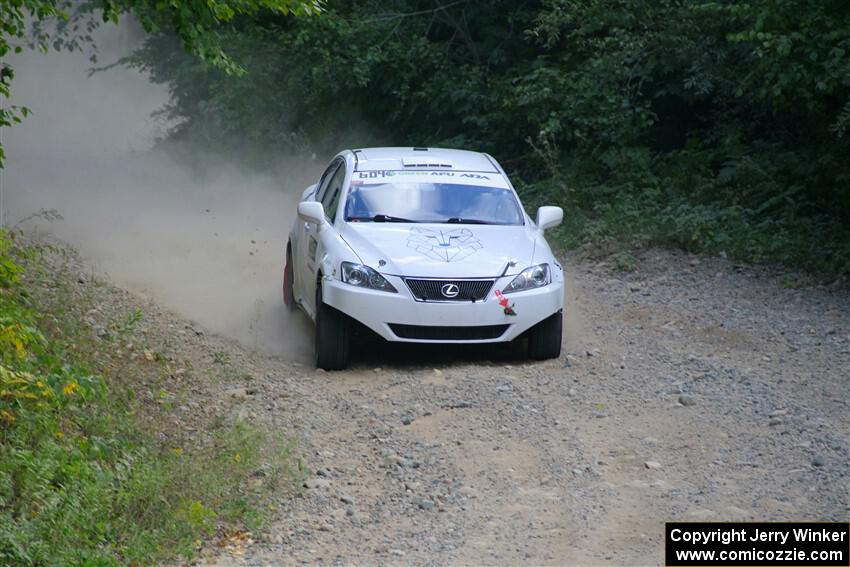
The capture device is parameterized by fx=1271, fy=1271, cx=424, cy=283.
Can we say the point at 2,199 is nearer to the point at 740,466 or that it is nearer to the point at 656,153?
the point at 656,153

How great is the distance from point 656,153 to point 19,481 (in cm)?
1419

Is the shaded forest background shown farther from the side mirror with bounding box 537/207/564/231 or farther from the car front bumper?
the car front bumper

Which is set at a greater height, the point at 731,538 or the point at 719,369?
the point at 731,538

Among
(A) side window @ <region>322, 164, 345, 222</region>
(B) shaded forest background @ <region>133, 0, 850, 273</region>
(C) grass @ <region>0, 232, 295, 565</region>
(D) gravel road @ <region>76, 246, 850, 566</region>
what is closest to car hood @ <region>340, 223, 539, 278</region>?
(A) side window @ <region>322, 164, 345, 222</region>

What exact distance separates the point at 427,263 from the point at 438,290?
10.0 inches

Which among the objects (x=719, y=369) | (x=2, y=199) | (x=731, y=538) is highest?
(x=731, y=538)

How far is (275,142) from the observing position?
2352 cm

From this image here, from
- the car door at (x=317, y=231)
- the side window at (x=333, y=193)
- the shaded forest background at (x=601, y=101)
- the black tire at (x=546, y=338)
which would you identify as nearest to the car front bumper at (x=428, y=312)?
the black tire at (x=546, y=338)

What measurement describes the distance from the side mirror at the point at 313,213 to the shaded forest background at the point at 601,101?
5373 mm

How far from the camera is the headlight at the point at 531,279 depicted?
10.4 meters

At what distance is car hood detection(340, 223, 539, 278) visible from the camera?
10.3m

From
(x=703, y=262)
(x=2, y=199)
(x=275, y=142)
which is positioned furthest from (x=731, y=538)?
(x=275, y=142)

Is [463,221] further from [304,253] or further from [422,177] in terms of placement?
[304,253]

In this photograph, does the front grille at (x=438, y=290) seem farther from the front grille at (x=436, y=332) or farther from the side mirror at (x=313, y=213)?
the side mirror at (x=313, y=213)
